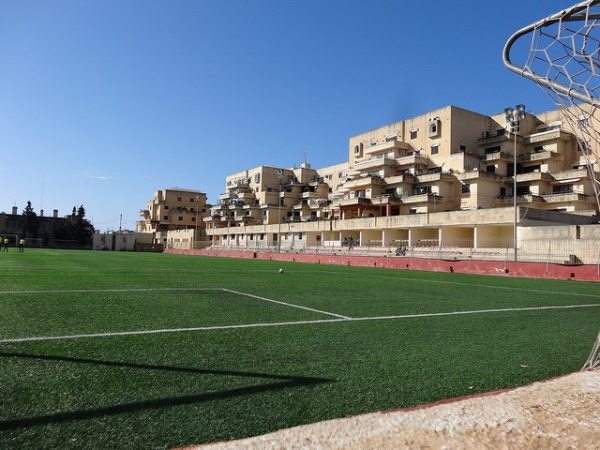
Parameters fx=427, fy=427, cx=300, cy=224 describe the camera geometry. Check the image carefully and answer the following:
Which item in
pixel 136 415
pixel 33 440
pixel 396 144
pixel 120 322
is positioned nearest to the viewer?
pixel 33 440

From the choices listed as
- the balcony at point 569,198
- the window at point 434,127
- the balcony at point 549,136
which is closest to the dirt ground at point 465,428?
the balcony at point 569,198

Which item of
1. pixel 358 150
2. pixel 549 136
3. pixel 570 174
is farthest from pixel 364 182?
pixel 570 174

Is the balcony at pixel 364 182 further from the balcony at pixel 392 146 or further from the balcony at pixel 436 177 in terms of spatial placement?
the balcony at pixel 436 177

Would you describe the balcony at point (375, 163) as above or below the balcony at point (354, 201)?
above

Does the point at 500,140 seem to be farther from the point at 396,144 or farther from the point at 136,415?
the point at 136,415

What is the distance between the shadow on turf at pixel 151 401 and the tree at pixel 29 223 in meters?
102

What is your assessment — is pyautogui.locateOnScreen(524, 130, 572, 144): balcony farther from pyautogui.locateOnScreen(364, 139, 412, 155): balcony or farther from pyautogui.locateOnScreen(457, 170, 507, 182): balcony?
pyautogui.locateOnScreen(364, 139, 412, 155): balcony

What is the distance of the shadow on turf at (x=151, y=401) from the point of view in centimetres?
303

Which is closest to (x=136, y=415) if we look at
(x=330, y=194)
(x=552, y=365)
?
(x=552, y=365)

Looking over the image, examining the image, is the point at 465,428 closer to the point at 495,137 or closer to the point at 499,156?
the point at 499,156

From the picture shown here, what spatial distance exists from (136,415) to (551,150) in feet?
197

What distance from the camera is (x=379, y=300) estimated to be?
10.8 m

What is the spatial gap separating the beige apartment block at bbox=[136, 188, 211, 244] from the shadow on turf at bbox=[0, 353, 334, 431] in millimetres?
107008

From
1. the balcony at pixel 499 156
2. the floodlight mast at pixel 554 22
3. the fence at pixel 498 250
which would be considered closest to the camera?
the floodlight mast at pixel 554 22
